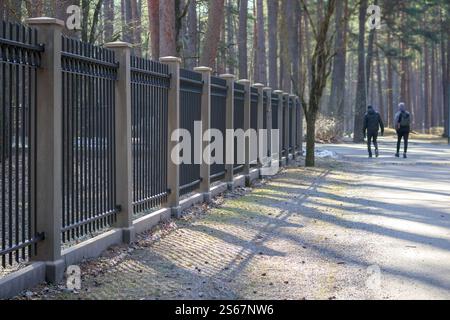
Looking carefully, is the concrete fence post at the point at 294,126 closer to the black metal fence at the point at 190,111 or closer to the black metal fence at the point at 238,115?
the black metal fence at the point at 238,115

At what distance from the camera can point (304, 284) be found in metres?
6.43

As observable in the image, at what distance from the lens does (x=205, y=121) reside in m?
12.0

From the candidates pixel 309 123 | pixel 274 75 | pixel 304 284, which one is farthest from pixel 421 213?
pixel 274 75

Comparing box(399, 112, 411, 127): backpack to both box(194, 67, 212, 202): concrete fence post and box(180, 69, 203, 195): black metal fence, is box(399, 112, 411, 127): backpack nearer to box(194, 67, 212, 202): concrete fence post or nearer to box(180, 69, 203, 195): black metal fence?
box(194, 67, 212, 202): concrete fence post

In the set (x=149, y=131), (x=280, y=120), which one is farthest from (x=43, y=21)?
(x=280, y=120)

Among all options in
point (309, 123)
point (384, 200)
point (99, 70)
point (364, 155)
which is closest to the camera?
point (99, 70)

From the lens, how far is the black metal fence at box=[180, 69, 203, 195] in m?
10.8

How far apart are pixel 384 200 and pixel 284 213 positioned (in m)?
2.57

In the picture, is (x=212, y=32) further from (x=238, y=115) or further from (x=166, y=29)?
(x=238, y=115)

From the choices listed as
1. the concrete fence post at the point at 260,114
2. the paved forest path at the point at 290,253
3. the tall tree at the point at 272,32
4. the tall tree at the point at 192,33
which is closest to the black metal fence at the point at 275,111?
the concrete fence post at the point at 260,114

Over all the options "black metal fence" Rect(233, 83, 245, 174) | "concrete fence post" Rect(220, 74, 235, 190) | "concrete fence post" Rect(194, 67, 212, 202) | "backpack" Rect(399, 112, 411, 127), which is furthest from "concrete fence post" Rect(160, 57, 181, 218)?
"backpack" Rect(399, 112, 411, 127)

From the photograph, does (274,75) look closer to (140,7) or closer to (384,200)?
(140,7)

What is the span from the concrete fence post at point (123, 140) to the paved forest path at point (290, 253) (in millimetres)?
366

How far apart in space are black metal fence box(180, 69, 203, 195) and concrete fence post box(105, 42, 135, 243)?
97.3 inches
